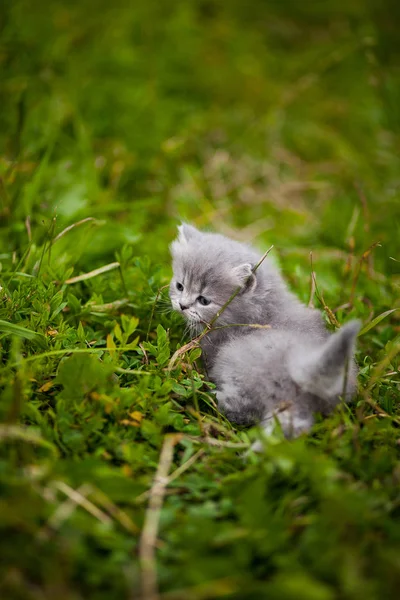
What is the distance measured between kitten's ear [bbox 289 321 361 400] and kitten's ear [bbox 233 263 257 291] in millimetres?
502

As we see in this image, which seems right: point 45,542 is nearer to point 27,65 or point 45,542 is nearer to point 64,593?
point 64,593

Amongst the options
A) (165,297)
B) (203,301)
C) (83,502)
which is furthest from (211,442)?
(165,297)

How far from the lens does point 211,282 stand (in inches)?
94.9

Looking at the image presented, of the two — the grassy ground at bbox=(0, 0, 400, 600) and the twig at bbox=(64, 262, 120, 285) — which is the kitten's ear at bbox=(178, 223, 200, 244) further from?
the twig at bbox=(64, 262, 120, 285)

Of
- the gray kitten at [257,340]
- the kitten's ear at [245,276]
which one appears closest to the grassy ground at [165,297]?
the gray kitten at [257,340]

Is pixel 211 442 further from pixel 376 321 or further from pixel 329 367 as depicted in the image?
pixel 376 321

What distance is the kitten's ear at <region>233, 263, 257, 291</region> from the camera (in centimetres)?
232

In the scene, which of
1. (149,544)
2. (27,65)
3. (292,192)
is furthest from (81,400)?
(292,192)

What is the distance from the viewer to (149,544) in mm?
1475

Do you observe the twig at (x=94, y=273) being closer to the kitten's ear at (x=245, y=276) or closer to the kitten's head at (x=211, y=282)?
the kitten's head at (x=211, y=282)

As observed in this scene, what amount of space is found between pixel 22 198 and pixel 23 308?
0.97m

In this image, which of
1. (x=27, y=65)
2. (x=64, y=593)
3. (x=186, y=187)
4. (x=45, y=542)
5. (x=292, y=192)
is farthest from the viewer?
(x=292, y=192)

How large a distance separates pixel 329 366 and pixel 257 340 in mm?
409

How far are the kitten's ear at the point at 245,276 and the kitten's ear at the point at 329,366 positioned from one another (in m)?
0.50
